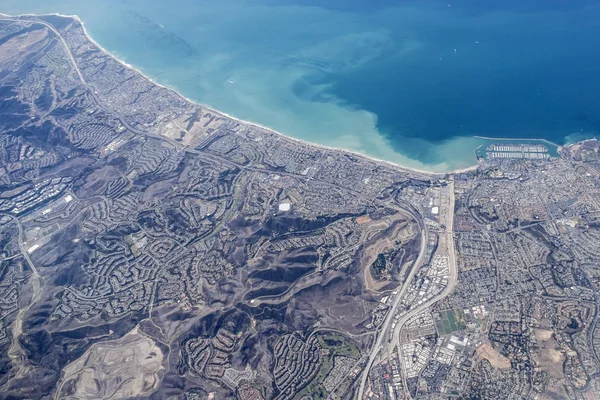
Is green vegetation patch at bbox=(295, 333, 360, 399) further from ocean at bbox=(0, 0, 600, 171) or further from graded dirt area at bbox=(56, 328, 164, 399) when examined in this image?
ocean at bbox=(0, 0, 600, 171)

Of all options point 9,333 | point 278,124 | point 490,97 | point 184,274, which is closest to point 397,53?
point 490,97

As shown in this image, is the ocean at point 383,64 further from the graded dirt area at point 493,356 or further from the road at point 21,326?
the road at point 21,326

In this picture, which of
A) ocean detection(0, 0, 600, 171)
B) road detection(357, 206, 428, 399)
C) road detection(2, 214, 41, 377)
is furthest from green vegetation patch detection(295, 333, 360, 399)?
ocean detection(0, 0, 600, 171)

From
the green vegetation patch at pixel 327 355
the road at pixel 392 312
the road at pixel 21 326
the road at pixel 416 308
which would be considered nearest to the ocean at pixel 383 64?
the road at pixel 416 308

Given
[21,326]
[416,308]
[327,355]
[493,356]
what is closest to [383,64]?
[416,308]

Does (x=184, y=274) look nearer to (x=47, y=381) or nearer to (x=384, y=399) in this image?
(x=47, y=381)

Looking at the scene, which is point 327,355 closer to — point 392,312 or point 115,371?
point 392,312

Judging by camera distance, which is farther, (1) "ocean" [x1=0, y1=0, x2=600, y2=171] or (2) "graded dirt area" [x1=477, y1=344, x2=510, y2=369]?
(1) "ocean" [x1=0, y1=0, x2=600, y2=171]
